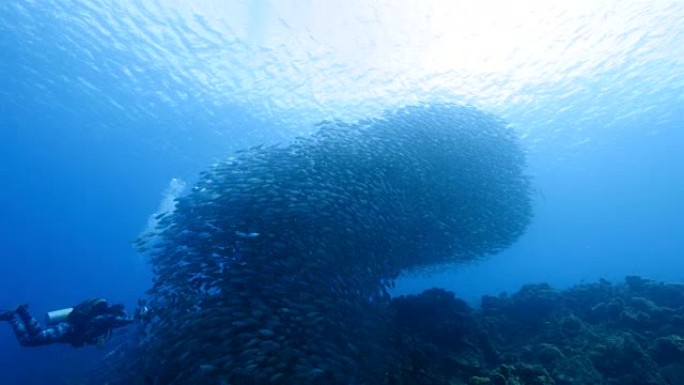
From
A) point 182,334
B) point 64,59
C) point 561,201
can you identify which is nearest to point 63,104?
point 64,59

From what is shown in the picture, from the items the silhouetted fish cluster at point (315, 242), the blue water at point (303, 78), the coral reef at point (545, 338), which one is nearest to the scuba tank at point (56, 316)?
the silhouetted fish cluster at point (315, 242)

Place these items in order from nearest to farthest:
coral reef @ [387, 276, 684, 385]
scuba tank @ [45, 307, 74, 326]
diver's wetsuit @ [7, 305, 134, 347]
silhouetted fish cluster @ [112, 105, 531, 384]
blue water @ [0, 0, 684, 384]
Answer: silhouetted fish cluster @ [112, 105, 531, 384], coral reef @ [387, 276, 684, 385], diver's wetsuit @ [7, 305, 134, 347], scuba tank @ [45, 307, 74, 326], blue water @ [0, 0, 684, 384]

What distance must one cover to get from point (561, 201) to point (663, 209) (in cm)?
3321

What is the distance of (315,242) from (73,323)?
649 cm

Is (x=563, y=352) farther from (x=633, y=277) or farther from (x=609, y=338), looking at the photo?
(x=633, y=277)

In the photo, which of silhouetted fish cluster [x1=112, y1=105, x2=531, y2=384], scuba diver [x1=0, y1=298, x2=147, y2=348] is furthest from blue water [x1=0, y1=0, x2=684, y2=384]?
scuba diver [x1=0, y1=298, x2=147, y2=348]

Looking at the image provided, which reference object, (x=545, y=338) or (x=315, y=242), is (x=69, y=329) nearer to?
(x=315, y=242)

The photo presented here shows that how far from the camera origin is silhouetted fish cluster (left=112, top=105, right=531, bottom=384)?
738cm

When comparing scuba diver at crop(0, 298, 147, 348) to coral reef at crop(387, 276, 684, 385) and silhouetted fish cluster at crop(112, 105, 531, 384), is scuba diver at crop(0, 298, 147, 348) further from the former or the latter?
coral reef at crop(387, 276, 684, 385)

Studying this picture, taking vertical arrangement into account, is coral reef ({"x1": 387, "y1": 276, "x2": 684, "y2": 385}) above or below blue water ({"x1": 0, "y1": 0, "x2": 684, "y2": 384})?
below

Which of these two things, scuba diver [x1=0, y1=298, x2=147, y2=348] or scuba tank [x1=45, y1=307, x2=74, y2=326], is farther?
scuba tank [x1=45, y1=307, x2=74, y2=326]

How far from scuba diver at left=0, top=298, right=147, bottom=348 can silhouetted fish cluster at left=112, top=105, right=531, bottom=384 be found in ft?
4.62

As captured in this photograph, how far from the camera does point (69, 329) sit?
9508 millimetres

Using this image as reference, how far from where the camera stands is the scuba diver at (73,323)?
9.16m
